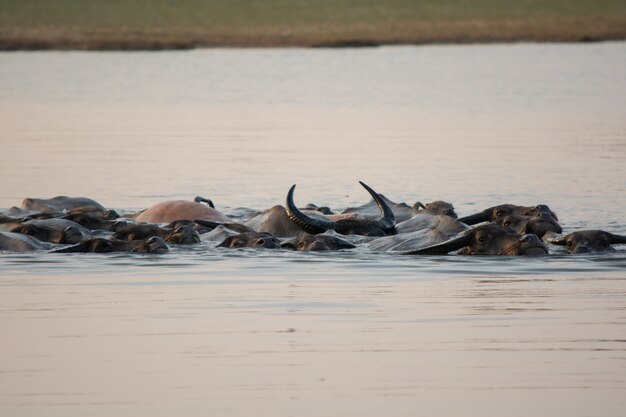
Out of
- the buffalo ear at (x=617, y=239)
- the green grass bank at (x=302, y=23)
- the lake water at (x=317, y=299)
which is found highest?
the green grass bank at (x=302, y=23)

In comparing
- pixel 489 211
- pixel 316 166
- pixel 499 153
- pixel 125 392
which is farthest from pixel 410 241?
pixel 499 153

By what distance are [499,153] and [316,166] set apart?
3576mm

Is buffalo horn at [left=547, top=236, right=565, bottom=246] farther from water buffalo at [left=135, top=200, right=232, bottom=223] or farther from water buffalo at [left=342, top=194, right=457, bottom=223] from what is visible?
water buffalo at [left=135, top=200, right=232, bottom=223]

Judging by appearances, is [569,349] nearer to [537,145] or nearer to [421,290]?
[421,290]

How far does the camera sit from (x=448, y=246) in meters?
15.3

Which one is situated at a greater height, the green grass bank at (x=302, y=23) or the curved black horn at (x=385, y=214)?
the green grass bank at (x=302, y=23)

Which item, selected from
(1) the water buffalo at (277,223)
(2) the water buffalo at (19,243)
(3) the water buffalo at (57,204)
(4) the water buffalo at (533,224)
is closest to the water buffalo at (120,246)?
(2) the water buffalo at (19,243)

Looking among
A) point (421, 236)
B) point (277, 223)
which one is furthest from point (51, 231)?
point (421, 236)

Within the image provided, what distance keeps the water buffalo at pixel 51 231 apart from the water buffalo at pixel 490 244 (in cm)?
350

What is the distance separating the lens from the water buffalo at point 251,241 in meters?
16.0

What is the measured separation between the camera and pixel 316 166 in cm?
2619

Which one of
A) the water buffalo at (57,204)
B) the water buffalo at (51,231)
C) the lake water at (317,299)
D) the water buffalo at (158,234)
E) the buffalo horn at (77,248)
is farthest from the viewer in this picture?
the water buffalo at (57,204)

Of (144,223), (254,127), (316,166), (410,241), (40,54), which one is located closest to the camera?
(410,241)

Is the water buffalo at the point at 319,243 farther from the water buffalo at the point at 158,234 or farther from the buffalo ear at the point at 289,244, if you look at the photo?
the water buffalo at the point at 158,234
